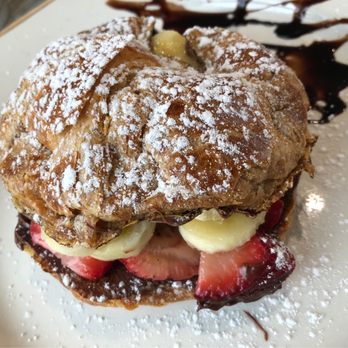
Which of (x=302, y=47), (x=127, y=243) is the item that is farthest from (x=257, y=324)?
(x=302, y=47)

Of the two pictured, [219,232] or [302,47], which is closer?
[219,232]

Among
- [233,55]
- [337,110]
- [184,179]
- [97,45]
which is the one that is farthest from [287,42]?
[184,179]

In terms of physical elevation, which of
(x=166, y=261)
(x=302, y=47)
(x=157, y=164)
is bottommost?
(x=302, y=47)

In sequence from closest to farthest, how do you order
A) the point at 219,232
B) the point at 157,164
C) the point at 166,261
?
the point at 157,164, the point at 219,232, the point at 166,261

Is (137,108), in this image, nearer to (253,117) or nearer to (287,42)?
(253,117)

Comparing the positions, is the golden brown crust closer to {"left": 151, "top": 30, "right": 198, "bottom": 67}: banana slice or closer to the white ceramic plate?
{"left": 151, "top": 30, "right": 198, "bottom": 67}: banana slice

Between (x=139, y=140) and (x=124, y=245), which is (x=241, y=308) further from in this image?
(x=139, y=140)

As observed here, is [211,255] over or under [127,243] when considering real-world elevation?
under

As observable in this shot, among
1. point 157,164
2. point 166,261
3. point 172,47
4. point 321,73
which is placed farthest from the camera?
point 321,73
